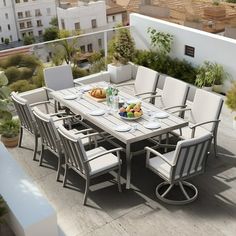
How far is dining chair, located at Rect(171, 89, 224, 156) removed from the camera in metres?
6.07

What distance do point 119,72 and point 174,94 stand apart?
9.30ft

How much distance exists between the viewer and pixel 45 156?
6.63 m

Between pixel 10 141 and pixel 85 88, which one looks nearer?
pixel 10 141

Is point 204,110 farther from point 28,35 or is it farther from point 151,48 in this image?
point 28,35

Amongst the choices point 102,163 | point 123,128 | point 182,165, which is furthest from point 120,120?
point 182,165

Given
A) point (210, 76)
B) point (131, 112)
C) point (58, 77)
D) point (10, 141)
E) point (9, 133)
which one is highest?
point (131, 112)

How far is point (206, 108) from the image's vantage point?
629cm

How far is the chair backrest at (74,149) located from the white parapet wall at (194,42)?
4241 mm

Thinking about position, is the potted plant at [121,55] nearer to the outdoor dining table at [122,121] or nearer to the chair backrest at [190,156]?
the outdoor dining table at [122,121]

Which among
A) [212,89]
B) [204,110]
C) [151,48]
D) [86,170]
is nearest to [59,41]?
[151,48]

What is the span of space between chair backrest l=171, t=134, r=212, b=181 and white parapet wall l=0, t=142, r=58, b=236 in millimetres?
1544

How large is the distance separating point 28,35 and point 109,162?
6561 centimetres

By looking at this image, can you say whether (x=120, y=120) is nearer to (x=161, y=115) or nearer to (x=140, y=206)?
(x=161, y=115)

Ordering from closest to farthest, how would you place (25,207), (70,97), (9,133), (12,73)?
(25,207) → (70,97) → (9,133) → (12,73)
